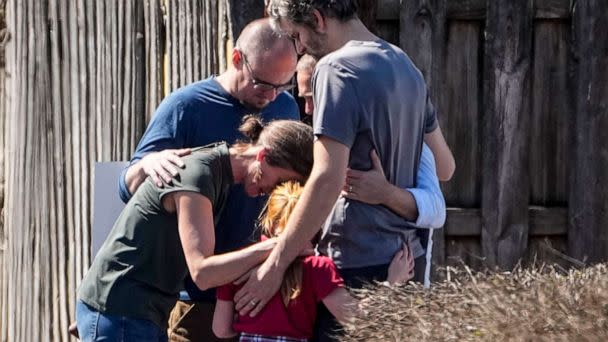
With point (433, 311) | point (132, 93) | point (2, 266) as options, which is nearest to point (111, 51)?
point (132, 93)

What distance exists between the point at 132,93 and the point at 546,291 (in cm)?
330

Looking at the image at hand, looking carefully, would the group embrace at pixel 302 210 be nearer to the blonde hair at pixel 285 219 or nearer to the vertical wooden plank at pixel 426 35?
the blonde hair at pixel 285 219

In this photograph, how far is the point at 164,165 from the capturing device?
4.45 metres

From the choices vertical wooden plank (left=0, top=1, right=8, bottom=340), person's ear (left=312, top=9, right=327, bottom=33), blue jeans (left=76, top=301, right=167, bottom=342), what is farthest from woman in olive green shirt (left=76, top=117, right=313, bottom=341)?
vertical wooden plank (left=0, top=1, right=8, bottom=340)

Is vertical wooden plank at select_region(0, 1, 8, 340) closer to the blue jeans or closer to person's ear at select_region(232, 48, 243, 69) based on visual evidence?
person's ear at select_region(232, 48, 243, 69)

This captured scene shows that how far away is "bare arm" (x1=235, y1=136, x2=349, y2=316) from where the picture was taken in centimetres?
413

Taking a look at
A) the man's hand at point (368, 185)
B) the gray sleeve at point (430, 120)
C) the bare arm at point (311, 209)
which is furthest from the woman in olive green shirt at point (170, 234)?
the gray sleeve at point (430, 120)

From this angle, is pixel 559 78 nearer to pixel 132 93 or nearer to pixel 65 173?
pixel 132 93

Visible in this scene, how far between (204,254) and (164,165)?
345 millimetres

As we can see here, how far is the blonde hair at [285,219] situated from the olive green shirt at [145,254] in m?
0.18

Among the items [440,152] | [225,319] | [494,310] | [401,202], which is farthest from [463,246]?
[494,310]

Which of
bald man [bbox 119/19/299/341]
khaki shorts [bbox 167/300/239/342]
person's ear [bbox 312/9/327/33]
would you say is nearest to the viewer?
person's ear [bbox 312/9/327/33]

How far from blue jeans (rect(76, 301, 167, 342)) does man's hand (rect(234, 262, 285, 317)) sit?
375mm

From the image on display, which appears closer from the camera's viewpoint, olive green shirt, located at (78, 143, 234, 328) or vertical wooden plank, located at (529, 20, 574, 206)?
olive green shirt, located at (78, 143, 234, 328)
